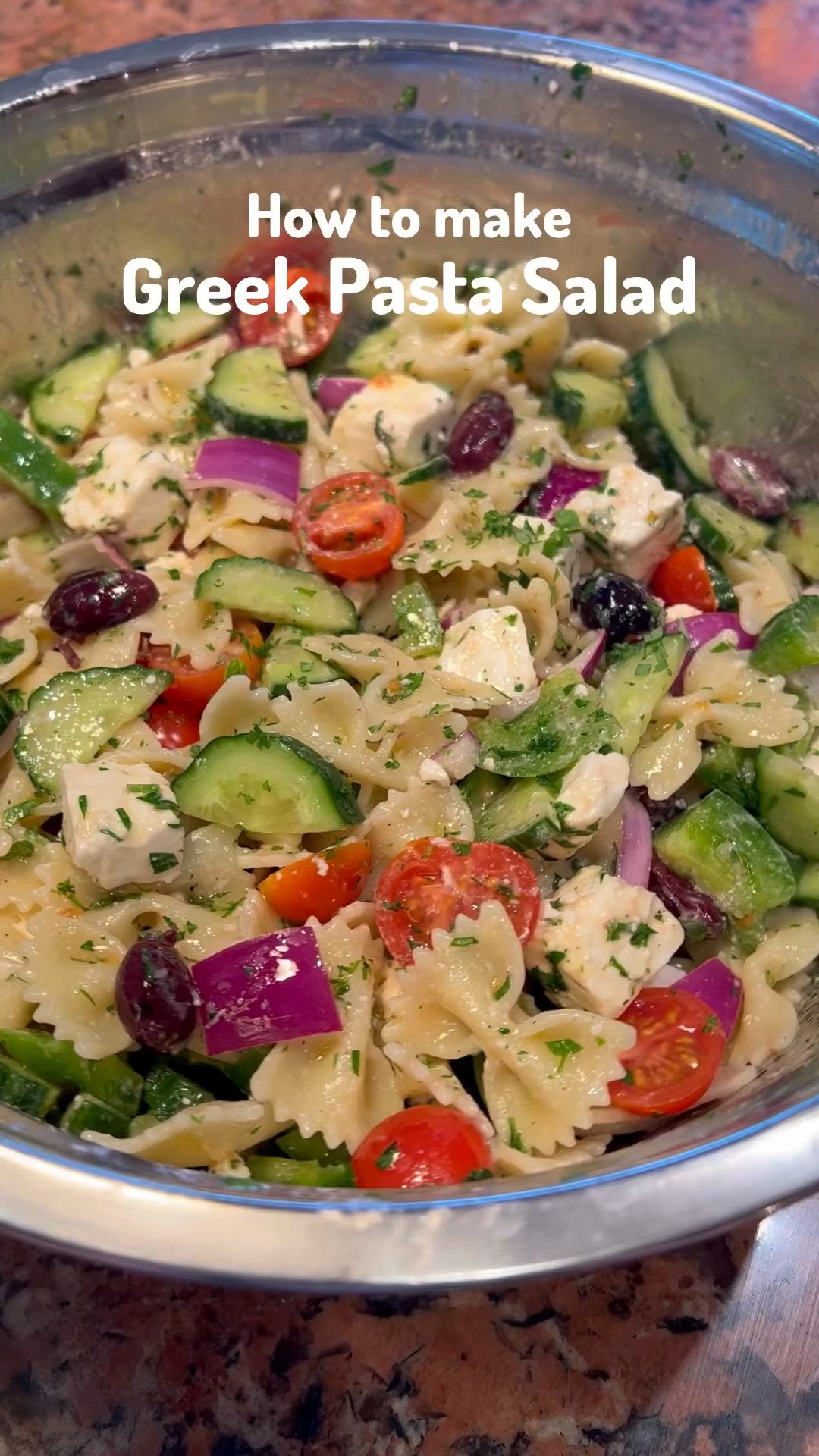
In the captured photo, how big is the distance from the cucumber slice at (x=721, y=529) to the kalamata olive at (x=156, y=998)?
220 centimetres

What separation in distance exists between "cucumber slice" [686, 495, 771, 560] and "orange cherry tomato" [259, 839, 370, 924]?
5.35 ft

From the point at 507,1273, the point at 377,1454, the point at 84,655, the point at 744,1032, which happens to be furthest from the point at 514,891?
the point at 84,655

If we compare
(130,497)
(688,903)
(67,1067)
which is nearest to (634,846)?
(688,903)

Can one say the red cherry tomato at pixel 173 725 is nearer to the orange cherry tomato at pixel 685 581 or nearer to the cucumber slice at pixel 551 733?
the cucumber slice at pixel 551 733

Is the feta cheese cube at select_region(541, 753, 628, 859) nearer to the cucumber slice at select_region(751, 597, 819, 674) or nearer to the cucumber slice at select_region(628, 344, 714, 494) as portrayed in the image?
the cucumber slice at select_region(751, 597, 819, 674)

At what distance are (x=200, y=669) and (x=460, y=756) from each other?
0.82 meters

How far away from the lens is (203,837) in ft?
9.06

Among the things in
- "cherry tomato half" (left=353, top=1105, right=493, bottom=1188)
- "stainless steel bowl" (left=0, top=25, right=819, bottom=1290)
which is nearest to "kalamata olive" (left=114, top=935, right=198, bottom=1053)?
"cherry tomato half" (left=353, top=1105, right=493, bottom=1188)

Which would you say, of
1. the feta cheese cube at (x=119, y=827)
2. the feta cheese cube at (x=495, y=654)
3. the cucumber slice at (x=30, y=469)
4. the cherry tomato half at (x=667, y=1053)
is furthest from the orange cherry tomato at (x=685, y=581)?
the cucumber slice at (x=30, y=469)

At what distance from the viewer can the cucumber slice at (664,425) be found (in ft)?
12.2

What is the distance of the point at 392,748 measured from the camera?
298 cm

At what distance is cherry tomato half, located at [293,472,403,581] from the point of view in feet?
11.0

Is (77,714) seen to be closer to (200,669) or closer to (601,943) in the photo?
(200,669)

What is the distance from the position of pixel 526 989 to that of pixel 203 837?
0.91 meters
